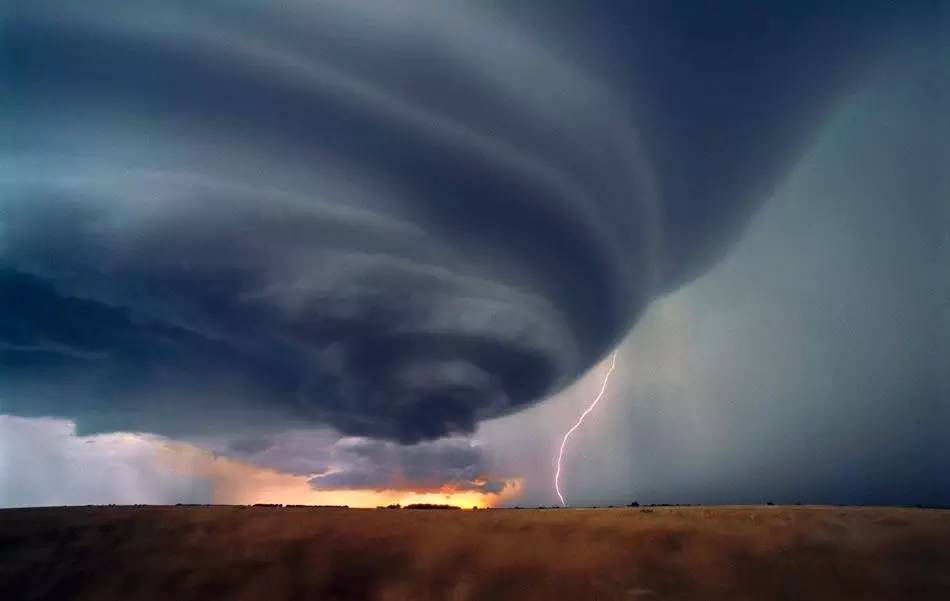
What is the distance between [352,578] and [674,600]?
1047 centimetres

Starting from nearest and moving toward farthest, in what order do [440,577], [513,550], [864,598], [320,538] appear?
[864,598], [440,577], [513,550], [320,538]

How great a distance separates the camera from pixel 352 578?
65.3 ft

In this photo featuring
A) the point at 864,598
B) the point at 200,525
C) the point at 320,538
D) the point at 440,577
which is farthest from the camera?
the point at 200,525

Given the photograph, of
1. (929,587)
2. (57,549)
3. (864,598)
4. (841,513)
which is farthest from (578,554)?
(57,549)

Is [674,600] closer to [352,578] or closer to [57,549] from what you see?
[352,578]

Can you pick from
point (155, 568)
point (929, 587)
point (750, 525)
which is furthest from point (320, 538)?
point (929, 587)

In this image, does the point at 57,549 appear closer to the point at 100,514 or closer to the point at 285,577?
the point at 100,514

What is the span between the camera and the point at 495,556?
20875 mm

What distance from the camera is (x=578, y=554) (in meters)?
20.5

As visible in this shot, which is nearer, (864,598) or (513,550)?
(864,598)

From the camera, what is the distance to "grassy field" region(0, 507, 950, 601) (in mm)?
18078

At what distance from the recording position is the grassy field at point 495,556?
18.1 metres

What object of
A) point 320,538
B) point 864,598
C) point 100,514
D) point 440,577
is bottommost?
point 864,598

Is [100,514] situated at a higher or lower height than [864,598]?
higher
